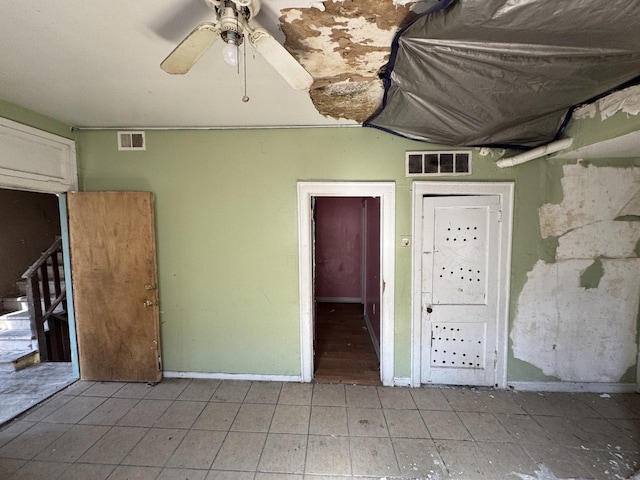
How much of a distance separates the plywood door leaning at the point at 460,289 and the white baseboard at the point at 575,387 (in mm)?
290

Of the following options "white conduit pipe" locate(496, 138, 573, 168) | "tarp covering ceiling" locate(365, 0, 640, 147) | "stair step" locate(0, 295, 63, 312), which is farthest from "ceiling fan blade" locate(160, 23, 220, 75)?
"stair step" locate(0, 295, 63, 312)

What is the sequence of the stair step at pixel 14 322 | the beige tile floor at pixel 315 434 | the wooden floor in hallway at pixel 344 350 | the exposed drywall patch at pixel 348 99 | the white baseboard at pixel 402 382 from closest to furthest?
the beige tile floor at pixel 315 434
the exposed drywall patch at pixel 348 99
the white baseboard at pixel 402 382
the wooden floor in hallway at pixel 344 350
the stair step at pixel 14 322

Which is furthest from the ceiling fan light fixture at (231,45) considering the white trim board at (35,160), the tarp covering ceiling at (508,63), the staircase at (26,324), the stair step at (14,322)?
the stair step at (14,322)

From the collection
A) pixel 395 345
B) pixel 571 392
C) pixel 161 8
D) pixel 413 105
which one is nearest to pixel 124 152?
pixel 161 8

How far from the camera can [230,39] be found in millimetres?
1103

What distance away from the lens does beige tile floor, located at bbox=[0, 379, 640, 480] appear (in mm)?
1753

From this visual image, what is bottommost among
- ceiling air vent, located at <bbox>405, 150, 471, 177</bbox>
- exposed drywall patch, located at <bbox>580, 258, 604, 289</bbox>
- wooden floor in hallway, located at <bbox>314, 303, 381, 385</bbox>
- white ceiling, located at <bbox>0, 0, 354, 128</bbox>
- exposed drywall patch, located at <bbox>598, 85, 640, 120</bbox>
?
wooden floor in hallway, located at <bbox>314, 303, 381, 385</bbox>

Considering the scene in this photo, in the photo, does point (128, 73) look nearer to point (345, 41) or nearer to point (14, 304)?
point (345, 41)

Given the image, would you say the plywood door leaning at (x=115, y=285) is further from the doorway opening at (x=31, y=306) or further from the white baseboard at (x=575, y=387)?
the white baseboard at (x=575, y=387)

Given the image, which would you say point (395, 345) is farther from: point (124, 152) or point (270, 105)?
point (124, 152)

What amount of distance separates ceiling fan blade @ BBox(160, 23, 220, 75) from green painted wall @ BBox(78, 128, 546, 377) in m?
1.43

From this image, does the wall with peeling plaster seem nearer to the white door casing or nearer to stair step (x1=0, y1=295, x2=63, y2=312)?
the white door casing

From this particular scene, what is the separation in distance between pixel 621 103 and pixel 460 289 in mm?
1711

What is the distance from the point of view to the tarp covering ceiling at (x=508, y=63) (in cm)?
103
